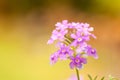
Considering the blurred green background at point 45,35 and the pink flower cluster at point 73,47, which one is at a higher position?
the blurred green background at point 45,35

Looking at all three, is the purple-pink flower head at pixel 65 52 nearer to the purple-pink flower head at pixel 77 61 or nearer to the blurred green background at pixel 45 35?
the purple-pink flower head at pixel 77 61

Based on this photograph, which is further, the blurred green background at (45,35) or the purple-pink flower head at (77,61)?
the blurred green background at (45,35)

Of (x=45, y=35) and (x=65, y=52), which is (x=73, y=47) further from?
(x=45, y=35)

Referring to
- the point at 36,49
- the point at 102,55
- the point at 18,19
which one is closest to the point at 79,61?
the point at 102,55

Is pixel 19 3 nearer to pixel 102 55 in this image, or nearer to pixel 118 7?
pixel 118 7

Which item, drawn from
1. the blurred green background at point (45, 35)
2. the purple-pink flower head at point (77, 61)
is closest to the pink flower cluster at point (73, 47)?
the purple-pink flower head at point (77, 61)

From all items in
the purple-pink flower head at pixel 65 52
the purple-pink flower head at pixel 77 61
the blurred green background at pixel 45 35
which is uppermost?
the blurred green background at pixel 45 35

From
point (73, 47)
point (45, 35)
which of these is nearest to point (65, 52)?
point (73, 47)
